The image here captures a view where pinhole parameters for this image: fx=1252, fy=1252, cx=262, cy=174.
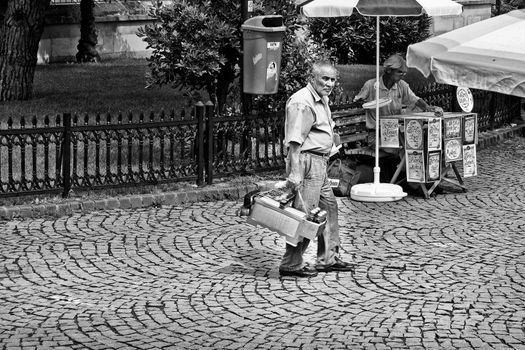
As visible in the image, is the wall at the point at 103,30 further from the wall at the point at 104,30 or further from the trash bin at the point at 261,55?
the trash bin at the point at 261,55

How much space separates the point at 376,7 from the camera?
13586 millimetres

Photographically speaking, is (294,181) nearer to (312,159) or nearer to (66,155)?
(312,159)

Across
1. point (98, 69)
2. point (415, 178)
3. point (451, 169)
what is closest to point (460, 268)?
point (415, 178)

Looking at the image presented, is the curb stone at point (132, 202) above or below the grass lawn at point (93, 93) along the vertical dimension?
below

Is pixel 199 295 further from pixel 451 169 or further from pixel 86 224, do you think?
pixel 451 169

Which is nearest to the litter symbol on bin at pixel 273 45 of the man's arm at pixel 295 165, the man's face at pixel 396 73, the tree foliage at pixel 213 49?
the tree foliage at pixel 213 49

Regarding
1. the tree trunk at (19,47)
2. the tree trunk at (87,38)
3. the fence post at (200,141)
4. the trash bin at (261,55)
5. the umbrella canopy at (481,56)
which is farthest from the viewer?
the tree trunk at (87,38)

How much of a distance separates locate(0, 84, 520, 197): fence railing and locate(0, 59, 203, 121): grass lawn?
7.45ft

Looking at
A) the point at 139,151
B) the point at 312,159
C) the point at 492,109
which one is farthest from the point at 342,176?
the point at 492,109

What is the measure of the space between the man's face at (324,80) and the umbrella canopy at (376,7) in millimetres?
3475

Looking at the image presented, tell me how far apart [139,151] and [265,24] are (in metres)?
2.33

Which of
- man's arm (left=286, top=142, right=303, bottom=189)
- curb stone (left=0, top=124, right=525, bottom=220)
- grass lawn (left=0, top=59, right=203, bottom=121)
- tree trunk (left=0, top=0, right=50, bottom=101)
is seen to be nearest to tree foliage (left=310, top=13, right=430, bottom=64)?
grass lawn (left=0, top=59, right=203, bottom=121)

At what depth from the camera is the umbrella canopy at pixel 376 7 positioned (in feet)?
44.6

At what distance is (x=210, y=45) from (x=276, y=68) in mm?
875
